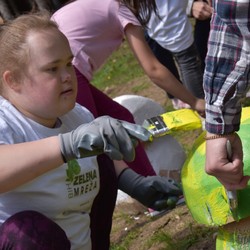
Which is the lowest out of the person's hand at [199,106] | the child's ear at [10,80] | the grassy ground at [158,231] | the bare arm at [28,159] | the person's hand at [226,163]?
the grassy ground at [158,231]

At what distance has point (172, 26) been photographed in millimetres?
3297

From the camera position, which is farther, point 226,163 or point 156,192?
point 156,192

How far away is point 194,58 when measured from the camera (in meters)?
3.54

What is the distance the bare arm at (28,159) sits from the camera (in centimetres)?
178

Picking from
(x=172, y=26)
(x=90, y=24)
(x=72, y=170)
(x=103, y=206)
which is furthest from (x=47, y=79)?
(x=172, y=26)

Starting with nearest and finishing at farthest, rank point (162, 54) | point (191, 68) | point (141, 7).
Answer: point (141, 7), point (191, 68), point (162, 54)

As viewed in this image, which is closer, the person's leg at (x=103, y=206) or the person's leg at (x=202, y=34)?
the person's leg at (x=103, y=206)

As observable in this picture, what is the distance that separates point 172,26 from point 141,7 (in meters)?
0.65

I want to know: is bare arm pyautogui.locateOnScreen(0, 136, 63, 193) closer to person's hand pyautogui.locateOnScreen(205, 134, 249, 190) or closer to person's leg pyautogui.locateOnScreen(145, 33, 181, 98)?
person's hand pyautogui.locateOnScreen(205, 134, 249, 190)

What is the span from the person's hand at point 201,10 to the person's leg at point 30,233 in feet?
6.77

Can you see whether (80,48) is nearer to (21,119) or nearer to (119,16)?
(119,16)

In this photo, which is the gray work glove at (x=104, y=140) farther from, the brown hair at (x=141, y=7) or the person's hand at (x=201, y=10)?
the person's hand at (x=201, y=10)

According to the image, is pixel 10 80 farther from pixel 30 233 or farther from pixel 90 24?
pixel 90 24

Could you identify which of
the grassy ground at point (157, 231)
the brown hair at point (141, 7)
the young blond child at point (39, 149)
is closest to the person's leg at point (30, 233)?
the young blond child at point (39, 149)
